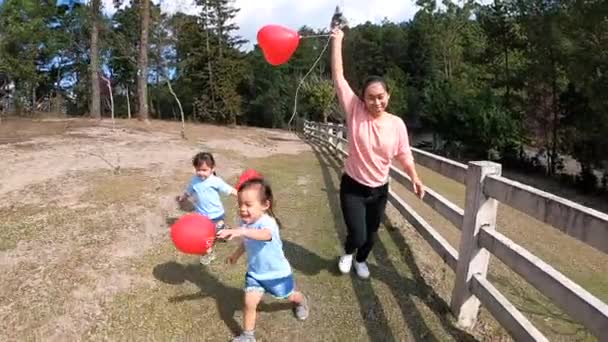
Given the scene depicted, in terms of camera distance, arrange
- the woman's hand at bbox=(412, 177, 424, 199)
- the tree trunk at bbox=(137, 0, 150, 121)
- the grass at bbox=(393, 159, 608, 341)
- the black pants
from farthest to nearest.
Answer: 1. the tree trunk at bbox=(137, 0, 150, 121)
2. the grass at bbox=(393, 159, 608, 341)
3. the black pants
4. the woman's hand at bbox=(412, 177, 424, 199)

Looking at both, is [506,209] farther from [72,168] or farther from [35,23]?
[35,23]

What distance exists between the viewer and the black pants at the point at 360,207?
3.72m

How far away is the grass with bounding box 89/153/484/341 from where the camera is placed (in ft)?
10.9

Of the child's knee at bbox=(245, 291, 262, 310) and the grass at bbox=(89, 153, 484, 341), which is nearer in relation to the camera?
the child's knee at bbox=(245, 291, 262, 310)

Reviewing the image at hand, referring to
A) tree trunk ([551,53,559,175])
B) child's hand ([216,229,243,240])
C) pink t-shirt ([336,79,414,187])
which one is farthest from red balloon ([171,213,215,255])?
tree trunk ([551,53,559,175])

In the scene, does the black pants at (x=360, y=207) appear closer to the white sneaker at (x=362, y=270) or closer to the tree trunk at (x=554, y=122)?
the white sneaker at (x=362, y=270)

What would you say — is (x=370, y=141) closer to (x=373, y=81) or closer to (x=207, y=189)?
(x=373, y=81)

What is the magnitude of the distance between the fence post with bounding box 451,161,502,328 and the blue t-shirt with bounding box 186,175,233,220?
2286mm

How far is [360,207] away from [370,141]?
53 cm

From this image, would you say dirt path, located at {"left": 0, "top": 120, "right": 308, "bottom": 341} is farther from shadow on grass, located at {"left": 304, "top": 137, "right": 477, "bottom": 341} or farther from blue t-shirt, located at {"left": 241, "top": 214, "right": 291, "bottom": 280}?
shadow on grass, located at {"left": 304, "top": 137, "right": 477, "bottom": 341}

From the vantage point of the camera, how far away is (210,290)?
12.9 ft

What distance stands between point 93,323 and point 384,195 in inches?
94.1

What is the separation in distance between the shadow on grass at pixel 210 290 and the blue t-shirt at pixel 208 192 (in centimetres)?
58

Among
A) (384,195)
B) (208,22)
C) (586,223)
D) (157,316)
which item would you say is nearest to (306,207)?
(384,195)
